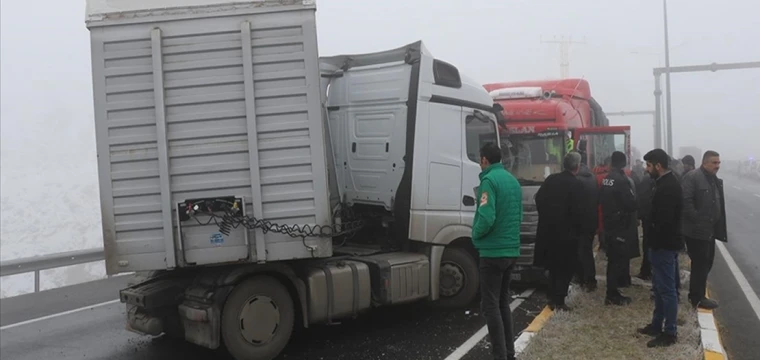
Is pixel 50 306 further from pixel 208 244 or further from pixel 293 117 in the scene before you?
pixel 293 117

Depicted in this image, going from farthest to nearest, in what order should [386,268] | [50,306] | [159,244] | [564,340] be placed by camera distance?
[50,306], [386,268], [564,340], [159,244]

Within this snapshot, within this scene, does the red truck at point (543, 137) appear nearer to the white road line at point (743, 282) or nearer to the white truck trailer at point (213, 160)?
the white road line at point (743, 282)

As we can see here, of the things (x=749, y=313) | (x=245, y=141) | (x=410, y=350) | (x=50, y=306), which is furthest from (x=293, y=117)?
(x=749, y=313)

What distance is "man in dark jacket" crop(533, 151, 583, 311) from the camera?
6.42 meters

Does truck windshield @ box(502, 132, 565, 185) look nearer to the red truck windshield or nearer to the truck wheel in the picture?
the red truck windshield

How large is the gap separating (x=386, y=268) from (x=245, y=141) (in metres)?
2.07

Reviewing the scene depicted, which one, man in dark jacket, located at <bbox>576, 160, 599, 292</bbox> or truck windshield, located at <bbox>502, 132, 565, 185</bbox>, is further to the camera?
truck windshield, located at <bbox>502, 132, 565, 185</bbox>

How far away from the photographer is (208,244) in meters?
5.07

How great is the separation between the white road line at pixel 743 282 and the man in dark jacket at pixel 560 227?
8.05ft

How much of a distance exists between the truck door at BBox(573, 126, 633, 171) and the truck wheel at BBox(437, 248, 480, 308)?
13.9 ft

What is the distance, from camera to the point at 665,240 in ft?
16.9

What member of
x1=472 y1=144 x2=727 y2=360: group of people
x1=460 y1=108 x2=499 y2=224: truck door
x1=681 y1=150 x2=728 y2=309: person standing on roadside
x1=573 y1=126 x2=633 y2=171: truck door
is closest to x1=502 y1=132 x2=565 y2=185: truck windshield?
x1=573 y1=126 x2=633 y2=171: truck door

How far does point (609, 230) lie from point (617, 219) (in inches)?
6.5

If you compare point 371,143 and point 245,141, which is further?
point 371,143
